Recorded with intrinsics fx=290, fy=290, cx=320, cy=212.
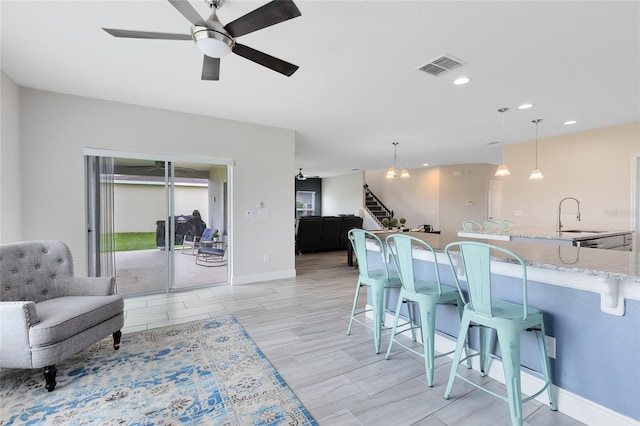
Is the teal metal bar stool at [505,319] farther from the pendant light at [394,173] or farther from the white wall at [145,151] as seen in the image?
the pendant light at [394,173]

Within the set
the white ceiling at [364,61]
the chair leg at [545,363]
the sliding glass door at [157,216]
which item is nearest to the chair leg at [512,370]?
the chair leg at [545,363]

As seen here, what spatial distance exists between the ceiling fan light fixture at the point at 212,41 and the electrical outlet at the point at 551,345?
2866mm

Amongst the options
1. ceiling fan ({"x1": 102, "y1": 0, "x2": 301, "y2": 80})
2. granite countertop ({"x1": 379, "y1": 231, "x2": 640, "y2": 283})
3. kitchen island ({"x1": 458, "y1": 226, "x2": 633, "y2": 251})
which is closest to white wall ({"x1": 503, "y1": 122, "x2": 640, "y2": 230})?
→ kitchen island ({"x1": 458, "y1": 226, "x2": 633, "y2": 251})

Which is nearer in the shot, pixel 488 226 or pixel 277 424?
pixel 277 424

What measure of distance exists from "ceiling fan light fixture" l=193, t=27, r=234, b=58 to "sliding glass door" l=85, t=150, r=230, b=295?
287 centimetres

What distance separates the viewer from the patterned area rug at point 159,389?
70.9 inches

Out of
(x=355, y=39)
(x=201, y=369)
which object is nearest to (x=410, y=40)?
(x=355, y=39)

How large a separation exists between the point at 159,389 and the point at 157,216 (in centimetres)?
294

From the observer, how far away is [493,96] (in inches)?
146

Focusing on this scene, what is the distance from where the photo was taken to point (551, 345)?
6.26 ft

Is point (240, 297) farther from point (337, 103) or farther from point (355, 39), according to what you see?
point (355, 39)

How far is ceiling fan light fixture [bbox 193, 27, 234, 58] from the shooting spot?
1.85 meters

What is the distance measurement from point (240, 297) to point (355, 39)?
354 cm

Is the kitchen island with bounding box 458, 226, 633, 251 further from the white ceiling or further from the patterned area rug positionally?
the patterned area rug
